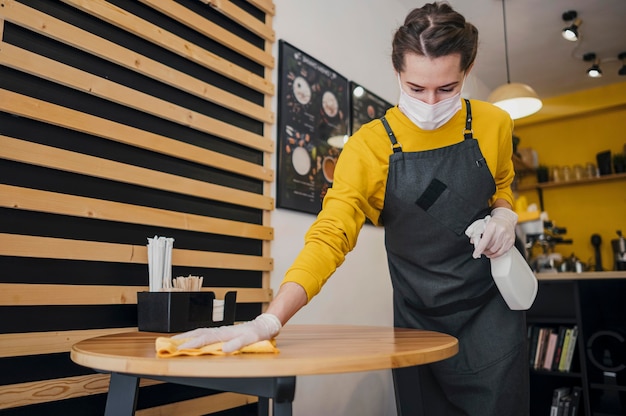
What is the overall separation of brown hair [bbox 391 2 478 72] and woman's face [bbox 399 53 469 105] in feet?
0.05

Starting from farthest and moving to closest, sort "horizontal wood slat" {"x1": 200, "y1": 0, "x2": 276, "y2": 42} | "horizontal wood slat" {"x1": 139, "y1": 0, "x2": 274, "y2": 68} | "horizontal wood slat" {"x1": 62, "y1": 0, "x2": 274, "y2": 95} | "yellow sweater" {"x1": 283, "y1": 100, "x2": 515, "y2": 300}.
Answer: "horizontal wood slat" {"x1": 200, "y1": 0, "x2": 276, "y2": 42} → "horizontal wood slat" {"x1": 139, "y1": 0, "x2": 274, "y2": 68} → "horizontal wood slat" {"x1": 62, "y1": 0, "x2": 274, "y2": 95} → "yellow sweater" {"x1": 283, "y1": 100, "x2": 515, "y2": 300}

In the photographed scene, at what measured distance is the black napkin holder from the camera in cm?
137

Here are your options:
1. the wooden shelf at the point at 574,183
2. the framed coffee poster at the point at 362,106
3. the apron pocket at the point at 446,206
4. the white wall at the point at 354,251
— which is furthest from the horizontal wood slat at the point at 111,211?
the wooden shelf at the point at 574,183

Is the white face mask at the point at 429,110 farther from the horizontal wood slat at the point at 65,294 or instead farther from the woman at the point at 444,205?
the horizontal wood slat at the point at 65,294

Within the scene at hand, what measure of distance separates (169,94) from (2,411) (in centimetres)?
115

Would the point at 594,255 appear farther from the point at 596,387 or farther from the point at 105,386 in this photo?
the point at 105,386

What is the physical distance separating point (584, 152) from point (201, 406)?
5332 mm

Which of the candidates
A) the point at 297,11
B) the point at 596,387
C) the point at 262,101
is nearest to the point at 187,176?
the point at 262,101

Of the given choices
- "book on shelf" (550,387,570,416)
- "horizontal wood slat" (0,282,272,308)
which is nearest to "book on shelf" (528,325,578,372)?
"book on shelf" (550,387,570,416)

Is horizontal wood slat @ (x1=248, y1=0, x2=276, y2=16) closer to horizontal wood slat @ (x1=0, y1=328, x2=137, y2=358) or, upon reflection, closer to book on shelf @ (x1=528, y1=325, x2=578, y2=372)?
horizontal wood slat @ (x1=0, y1=328, x2=137, y2=358)

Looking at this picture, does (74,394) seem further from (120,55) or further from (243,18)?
(243,18)

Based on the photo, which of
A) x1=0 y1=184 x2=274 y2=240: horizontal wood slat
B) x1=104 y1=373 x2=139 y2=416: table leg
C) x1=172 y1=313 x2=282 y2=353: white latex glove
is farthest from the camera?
x1=0 y1=184 x2=274 y2=240: horizontal wood slat

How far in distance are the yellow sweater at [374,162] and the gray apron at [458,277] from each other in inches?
1.1

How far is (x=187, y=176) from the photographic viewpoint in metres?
1.85
